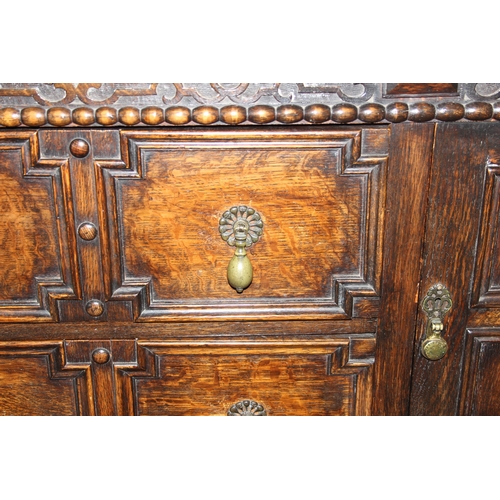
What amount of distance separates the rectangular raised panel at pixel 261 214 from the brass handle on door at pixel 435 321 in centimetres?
8

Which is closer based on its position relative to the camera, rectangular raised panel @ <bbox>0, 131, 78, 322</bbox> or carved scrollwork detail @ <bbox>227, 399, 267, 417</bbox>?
rectangular raised panel @ <bbox>0, 131, 78, 322</bbox>

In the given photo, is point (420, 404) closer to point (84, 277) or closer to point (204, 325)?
point (204, 325)

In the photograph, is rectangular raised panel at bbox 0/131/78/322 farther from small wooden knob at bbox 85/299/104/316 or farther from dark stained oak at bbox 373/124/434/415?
dark stained oak at bbox 373/124/434/415

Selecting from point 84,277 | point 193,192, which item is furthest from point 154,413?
point 193,192

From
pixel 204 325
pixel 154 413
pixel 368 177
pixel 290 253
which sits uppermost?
pixel 368 177

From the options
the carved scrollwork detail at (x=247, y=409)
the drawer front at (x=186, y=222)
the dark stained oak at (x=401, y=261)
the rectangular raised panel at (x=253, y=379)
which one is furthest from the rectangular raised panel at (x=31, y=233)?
the dark stained oak at (x=401, y=261)

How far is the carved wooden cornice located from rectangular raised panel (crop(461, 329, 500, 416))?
339 millimetres

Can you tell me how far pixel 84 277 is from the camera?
833 millimetres

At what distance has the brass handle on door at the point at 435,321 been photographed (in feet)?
2.79

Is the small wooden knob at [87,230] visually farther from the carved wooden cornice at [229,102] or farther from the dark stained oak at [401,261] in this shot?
the dark stained oak at [401,261]

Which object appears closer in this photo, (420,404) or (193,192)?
(193,192)

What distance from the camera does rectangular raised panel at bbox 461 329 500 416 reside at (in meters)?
0.87

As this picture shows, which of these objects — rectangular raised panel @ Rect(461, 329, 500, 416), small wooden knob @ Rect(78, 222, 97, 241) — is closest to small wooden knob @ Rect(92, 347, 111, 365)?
small wooden knob @ Rect(78, 222, 97, 241)

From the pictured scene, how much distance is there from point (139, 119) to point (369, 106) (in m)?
0.30
